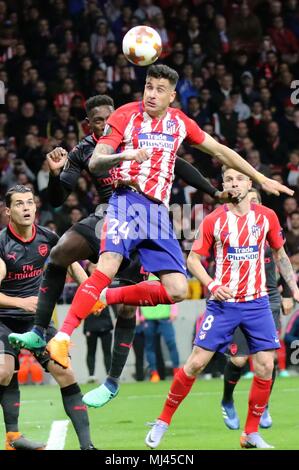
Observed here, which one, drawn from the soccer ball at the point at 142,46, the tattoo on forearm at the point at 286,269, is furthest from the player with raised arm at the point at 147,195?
the tattoo on forearm at the point at 286,269

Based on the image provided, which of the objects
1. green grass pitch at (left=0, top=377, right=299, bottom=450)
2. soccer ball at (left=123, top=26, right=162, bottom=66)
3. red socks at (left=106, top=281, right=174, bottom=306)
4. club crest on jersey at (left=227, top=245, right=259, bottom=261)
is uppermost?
soccer ball at (left=123, top=26, right=162, bottom=66)

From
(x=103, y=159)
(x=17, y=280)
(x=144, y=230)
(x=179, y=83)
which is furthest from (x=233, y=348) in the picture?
(x=179, y=83)

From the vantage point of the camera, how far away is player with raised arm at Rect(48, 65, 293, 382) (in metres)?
8.23

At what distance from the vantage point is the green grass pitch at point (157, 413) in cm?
966

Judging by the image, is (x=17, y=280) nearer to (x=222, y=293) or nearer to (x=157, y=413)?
(x=222, y=293)

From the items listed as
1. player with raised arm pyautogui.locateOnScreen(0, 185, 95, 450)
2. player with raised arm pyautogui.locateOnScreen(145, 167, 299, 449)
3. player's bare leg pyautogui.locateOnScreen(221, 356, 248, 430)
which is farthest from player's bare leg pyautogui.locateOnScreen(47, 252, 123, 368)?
player's bare leg pyautogui.locateOnScreen(221, 356, 248, 430)

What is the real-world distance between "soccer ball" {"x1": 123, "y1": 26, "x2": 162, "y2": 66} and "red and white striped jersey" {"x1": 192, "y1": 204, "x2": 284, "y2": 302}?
157cm

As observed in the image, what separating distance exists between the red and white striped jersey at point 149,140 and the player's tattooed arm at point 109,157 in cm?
11

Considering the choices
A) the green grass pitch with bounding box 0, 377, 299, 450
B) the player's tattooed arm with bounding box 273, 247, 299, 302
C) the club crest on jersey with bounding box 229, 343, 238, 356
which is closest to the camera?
the player's tattooed arm with bounding box 273, 247, 299, 302

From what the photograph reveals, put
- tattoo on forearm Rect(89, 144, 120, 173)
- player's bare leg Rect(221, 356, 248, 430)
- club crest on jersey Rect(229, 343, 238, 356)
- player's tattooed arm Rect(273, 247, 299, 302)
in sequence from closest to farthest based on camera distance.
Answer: tattoo on forearm Rect(89, 144, 120, 173), player's tattooed arm Rect(273, 247, 299, 302), player's bare leg Rect(221, 356, 248, 430), club crest on jersey Rect(229, 343, 238, 356)

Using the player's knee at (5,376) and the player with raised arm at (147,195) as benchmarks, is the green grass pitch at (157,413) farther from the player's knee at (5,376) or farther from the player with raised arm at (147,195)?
the player with raised arm at (147,195)

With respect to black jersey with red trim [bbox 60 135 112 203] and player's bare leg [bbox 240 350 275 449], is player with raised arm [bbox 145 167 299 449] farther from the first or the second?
black jersey with red trim [bbox 60 135 112 203]
